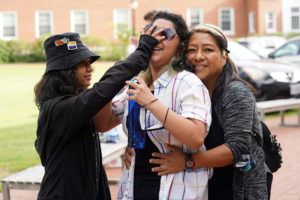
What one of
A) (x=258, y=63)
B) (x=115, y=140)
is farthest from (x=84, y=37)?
(x=115, y=140)

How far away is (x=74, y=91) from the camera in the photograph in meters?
2.91

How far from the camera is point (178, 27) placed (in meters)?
2.85

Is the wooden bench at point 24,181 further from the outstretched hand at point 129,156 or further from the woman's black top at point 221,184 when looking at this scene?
the woman's black top at point 221,184

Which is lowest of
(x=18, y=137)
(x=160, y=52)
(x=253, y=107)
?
(x=18, y=137)

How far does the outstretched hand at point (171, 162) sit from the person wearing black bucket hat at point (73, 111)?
14.7 inches

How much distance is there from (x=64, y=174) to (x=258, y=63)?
9.59 meters

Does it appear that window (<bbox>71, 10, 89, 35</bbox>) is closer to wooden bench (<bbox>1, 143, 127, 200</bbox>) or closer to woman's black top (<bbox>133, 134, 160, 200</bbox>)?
wooden bench (<bbox>1, 143, 127, 200</bbox>)

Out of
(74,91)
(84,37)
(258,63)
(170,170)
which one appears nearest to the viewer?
(170,170)

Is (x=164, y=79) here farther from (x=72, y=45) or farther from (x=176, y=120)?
(x=72, y=45)

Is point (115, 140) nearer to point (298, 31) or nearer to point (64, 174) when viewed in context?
point (64, 174)

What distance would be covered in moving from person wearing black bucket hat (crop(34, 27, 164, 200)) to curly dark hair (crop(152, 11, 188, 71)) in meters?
0.16

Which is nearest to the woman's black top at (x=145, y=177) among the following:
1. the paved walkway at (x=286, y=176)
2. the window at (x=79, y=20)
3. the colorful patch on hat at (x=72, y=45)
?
the colorful patch on hat at (x=72, y=45)

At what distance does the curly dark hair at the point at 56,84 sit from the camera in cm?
284

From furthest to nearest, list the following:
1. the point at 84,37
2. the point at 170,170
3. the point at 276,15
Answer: the point at 276,15 < the point at 84,37 < the point at 170,170
